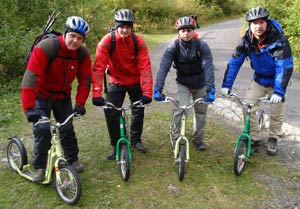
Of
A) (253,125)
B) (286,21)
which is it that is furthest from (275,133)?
(286,21)

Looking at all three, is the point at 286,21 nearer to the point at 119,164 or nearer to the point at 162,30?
the point at 119,164

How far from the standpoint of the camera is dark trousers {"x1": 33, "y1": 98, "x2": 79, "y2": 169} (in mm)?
4629

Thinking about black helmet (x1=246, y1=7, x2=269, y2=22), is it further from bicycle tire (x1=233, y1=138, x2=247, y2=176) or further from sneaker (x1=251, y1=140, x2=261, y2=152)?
sneaker (x1=251, y1=140, x2=261, y2=152)

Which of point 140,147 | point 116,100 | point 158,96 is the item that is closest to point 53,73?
point 116,100

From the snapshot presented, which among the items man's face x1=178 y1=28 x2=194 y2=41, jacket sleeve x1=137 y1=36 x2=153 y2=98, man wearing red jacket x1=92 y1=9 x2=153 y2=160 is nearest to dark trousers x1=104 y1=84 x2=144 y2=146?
man wearing red jacket x1=92 y1=9 x2=153 y2=160

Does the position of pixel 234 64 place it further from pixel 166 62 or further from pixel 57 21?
pixel 57 21

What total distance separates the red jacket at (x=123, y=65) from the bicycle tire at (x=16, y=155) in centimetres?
133

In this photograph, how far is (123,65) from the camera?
5227 mm

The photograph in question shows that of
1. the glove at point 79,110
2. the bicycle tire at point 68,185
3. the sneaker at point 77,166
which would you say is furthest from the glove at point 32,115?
the sneaker at point 77,166

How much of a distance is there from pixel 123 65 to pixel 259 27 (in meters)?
1.98

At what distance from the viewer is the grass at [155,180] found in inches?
180

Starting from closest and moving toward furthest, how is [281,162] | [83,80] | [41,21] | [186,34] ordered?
[83,80]
[186,34]
[281,162]
[41,21]

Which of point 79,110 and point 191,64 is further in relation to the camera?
point 191,64

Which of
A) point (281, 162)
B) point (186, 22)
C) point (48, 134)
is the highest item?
point (186, 22)
